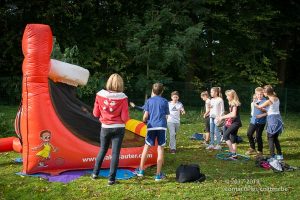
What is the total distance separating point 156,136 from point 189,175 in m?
0.94

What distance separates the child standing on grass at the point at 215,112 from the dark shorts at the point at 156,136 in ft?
10.8

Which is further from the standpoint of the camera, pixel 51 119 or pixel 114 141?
pixel 51 119

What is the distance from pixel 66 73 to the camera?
8.09m

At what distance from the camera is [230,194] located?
6.88 metres

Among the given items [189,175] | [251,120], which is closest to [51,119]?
[189,175]

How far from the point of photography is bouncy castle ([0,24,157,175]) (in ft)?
25.2

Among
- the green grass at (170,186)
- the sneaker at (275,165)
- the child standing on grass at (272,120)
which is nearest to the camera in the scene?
the green grass at (170,186)

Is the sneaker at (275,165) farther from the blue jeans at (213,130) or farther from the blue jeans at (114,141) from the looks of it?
the blue jeans at (114,141)

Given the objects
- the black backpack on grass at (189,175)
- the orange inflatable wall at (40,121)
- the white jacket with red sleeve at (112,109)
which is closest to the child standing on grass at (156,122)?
Result: the black backpack on grass at (189,175)

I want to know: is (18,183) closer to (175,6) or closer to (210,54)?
(175,6)

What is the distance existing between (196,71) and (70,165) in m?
21.7

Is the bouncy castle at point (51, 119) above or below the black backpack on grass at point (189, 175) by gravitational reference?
above

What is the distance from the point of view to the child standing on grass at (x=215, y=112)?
10797mm

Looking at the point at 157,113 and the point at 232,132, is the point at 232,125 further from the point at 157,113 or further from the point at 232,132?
the point at 157,113
